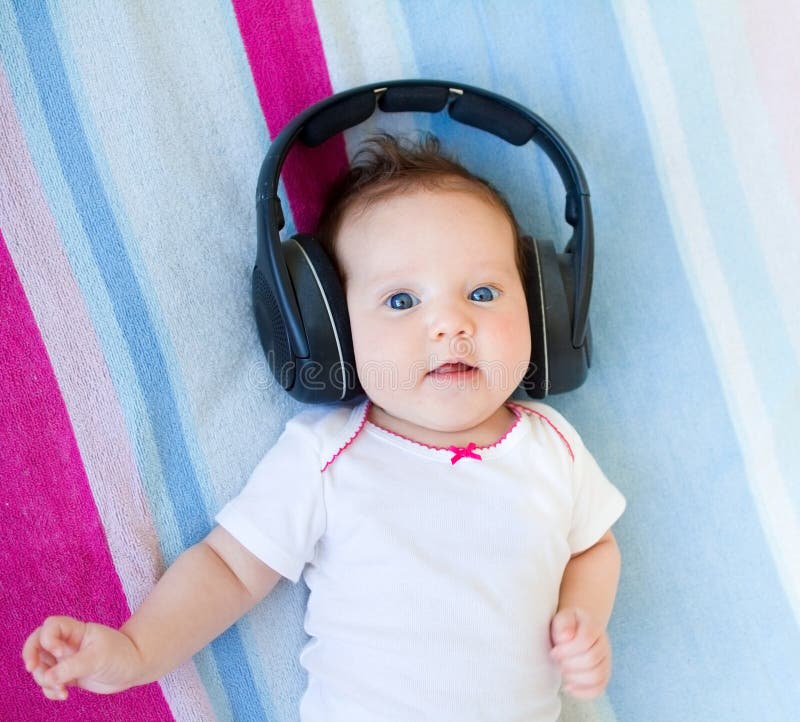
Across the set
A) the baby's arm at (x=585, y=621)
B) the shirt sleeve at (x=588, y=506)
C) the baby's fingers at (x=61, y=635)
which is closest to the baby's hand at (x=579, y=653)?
the baby's arm at (x=585, y=621)

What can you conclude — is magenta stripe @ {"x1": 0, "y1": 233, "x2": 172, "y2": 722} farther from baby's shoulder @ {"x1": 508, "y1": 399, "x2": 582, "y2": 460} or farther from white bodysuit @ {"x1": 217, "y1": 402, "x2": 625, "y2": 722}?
baby's shoulder @ {"x1": 508, "y1": 399, "x2": 582, "y2": 460}

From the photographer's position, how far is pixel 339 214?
4.15 ft

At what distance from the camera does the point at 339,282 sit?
118 cm

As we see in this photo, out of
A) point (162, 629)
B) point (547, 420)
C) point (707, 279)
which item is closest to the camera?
point (162, 629)

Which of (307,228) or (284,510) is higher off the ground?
(307,228)

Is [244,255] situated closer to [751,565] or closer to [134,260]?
[134,260]

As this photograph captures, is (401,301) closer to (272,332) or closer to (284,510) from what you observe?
(272,332)

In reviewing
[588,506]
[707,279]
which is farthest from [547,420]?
[707,279]

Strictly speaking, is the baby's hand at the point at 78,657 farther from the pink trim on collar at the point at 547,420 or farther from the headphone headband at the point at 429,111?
the pink trim on collar at the point at 547,420

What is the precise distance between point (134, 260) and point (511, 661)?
778mm

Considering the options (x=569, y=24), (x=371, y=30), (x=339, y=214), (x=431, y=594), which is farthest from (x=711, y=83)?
(x=431, y=594)

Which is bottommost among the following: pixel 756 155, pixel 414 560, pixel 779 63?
pixel 414 560

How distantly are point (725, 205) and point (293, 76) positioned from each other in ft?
2.50

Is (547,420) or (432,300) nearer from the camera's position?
(432,300)
